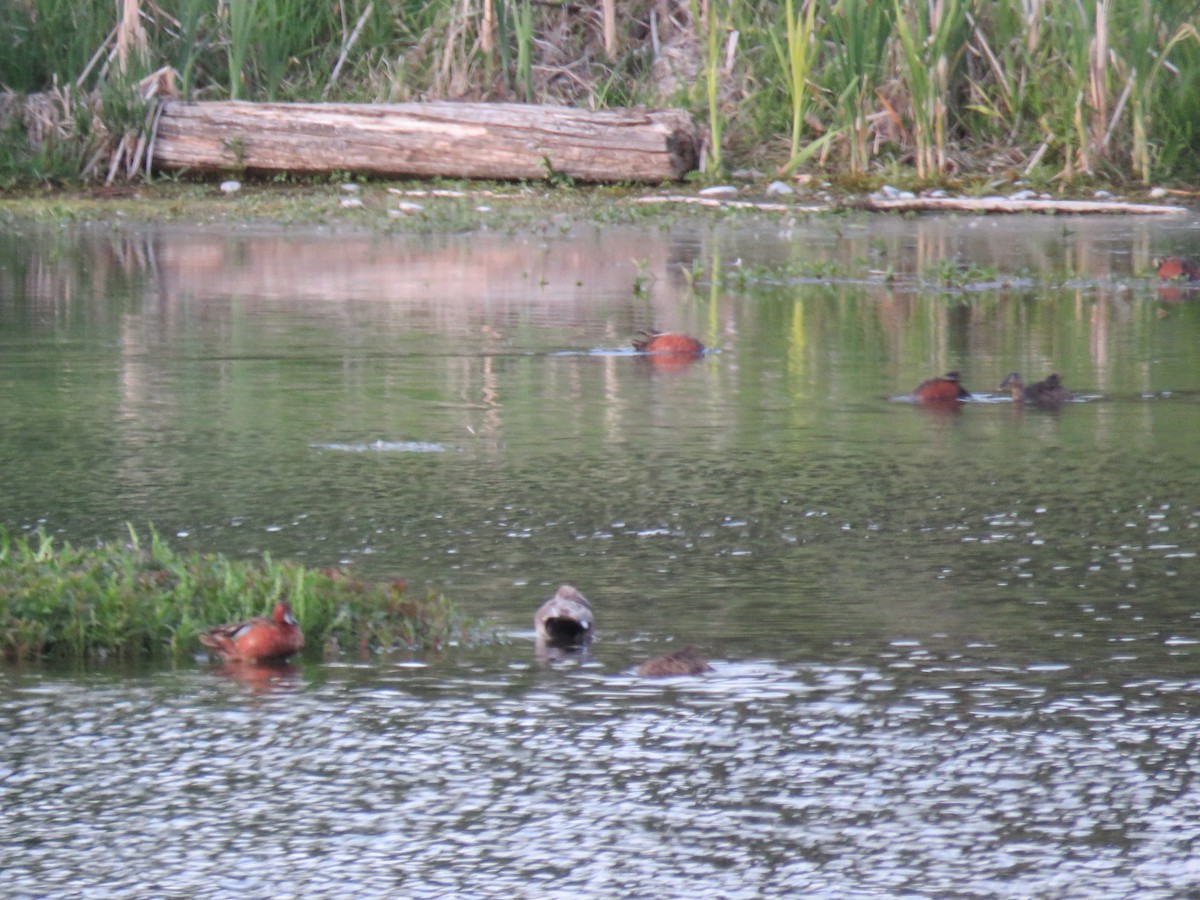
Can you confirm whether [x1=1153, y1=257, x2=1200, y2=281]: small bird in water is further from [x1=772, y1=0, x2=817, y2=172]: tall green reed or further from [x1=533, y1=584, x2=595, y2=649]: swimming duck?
[x1=533, y1=584, x2=595, y2=649]: swimming duck

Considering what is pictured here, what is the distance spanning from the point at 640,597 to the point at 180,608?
98cm

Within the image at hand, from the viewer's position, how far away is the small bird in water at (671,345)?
29.6ft

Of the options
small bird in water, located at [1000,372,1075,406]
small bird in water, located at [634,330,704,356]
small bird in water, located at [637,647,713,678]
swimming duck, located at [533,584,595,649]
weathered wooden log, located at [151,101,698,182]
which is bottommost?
small bird in water, located at [637,647,713,678]

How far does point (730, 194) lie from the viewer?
18312mm

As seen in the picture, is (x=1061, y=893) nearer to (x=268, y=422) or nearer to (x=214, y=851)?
(x=214, y=851)

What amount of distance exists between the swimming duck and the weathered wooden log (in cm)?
1476

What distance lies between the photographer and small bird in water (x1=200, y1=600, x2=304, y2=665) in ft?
13.9

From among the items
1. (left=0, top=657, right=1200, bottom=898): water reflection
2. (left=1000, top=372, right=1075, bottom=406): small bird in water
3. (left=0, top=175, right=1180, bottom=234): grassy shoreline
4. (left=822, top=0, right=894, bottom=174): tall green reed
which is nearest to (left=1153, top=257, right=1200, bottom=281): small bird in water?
(left=1000, top=372, right=1075, bottom=406): small bird in water

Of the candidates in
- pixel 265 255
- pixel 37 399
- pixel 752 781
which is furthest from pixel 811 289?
pixel 752 781

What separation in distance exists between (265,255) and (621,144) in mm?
5334

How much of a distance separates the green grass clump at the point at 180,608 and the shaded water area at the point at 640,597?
9 cm

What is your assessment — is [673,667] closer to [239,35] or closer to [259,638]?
[259,638]

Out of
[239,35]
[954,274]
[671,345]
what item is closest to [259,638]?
[671,345]

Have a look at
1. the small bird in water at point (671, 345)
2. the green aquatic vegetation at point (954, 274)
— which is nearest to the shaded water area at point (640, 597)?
the small bird in water at point (671, 345)
